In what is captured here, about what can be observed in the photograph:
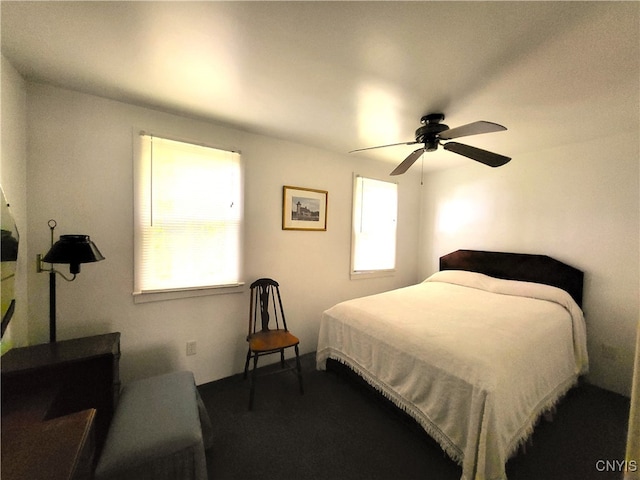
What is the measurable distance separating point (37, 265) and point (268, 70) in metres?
2.01

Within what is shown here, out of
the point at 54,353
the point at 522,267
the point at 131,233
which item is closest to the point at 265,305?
the point at 131,233

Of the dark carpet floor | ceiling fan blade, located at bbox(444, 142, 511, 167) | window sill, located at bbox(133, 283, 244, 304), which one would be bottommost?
the dark carpet floor

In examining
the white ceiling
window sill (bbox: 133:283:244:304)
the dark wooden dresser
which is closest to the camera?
the dark wooden dresser

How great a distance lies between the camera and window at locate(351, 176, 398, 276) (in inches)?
131

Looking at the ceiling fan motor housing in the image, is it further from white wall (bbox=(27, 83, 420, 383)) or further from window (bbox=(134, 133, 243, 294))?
window (bbox=(134, 133, 243, 294))

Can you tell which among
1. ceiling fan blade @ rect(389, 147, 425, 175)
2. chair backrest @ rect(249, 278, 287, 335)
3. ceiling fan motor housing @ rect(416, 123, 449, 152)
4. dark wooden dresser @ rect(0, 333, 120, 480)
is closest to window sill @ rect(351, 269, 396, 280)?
chair backrest @ rect(249, 278, 287, 335)

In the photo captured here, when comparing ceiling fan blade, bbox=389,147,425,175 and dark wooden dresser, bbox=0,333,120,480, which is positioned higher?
ceiling fan blade, bbox=389,147,425,175

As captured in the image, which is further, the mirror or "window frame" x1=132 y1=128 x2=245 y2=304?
"window frame" x1=132 y1=128 x2=245 y2=304

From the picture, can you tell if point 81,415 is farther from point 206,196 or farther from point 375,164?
point 375,164

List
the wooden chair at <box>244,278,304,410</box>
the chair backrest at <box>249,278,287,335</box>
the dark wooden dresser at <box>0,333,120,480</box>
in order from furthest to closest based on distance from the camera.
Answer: the chair backrest at <box>249,278,287,335</box> < the wooden chair at <box>244,278,304,410</box> < the dark wooden dresser at <box>0,333,120,480</box>

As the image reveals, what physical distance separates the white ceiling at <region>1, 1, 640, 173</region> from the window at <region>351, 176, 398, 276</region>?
4.43 feet

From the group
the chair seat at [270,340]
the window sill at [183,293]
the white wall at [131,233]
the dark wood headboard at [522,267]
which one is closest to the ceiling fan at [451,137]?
the white wall at [131,233]

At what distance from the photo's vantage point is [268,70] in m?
1.50

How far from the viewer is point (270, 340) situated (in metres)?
2.22
